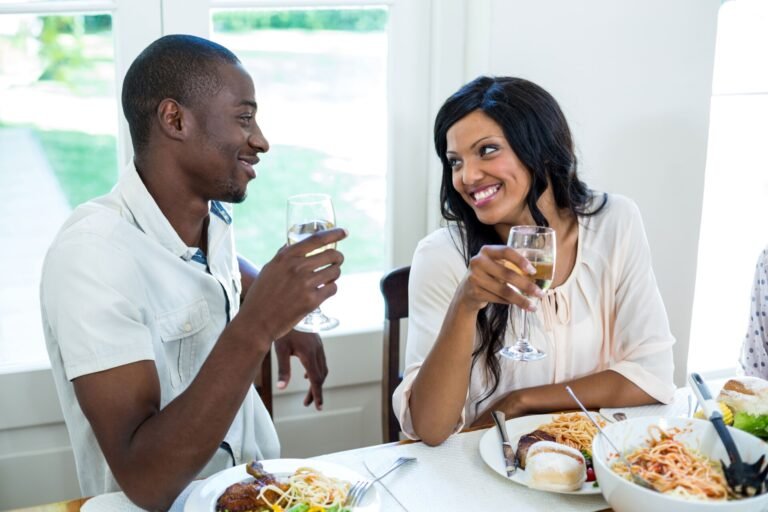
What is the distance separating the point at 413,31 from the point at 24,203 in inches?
46.2

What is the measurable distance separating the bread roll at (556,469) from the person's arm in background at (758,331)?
3.00ft

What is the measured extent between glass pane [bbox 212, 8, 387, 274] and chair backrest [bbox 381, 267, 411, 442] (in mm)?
517

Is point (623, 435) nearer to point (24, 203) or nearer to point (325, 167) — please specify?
point (325, 167)

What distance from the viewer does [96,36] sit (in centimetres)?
213

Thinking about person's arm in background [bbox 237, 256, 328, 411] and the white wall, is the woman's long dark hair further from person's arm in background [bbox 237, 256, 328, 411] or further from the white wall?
the white wall

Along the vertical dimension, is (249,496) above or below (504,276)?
below

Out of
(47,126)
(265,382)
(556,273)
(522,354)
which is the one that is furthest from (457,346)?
(47,126)

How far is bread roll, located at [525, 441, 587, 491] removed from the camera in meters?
1.30

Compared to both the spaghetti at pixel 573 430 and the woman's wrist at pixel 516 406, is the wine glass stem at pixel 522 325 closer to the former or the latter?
the woman's wrist at pixel 516 406

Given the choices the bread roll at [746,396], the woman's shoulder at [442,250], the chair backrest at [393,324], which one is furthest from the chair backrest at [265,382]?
the bread roll at [746,396]

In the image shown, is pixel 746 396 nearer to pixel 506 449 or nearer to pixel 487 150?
pixel 506 449

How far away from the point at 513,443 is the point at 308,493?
0.41 metres

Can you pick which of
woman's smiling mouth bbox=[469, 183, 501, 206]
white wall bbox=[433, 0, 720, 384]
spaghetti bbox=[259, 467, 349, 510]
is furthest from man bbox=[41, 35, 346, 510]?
white wall bbox=[433, 0, 720, 384]

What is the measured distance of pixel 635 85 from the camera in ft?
8.35
